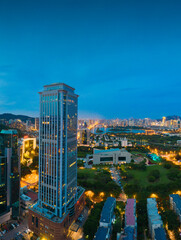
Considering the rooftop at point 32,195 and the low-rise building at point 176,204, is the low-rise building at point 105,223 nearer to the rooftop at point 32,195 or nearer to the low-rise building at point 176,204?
the low-rise building at point 176,204

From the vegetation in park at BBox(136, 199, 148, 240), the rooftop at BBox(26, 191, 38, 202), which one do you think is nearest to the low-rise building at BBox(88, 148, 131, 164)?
the rooftop at BBox(26, 191, 38, 202)

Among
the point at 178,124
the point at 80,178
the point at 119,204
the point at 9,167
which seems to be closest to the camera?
the point at 9,167

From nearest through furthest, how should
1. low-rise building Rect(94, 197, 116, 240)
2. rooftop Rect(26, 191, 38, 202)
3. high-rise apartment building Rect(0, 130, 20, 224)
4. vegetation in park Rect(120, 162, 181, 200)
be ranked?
low-rise building Rect(94, 197, 116, 240), high-rise apartment building Rect(0, 130, 20, 224), rooftop Rect(26, 191, 38, 202), vegetation in park Rect(120, 162, 181, 200)

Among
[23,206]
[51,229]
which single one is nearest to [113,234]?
[51,229]

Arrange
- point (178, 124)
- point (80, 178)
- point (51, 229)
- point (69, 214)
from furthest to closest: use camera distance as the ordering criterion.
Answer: point (178, 124) < point (80, 178) < point (69, 214) < point (51, 229)

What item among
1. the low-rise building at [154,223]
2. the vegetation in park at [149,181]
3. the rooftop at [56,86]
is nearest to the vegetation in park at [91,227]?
the low-rise building at [154,223]

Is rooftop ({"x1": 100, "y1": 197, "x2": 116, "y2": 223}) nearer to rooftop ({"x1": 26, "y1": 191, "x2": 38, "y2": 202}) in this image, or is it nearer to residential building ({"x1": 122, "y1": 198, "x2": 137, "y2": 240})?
residential building ({"x1": 122, "y1": 198, "x2": 137, "y2": 240})

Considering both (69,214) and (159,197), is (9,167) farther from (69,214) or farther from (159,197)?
(159,197)

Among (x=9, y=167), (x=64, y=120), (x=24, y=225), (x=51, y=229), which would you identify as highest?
(x=64, y=120)
